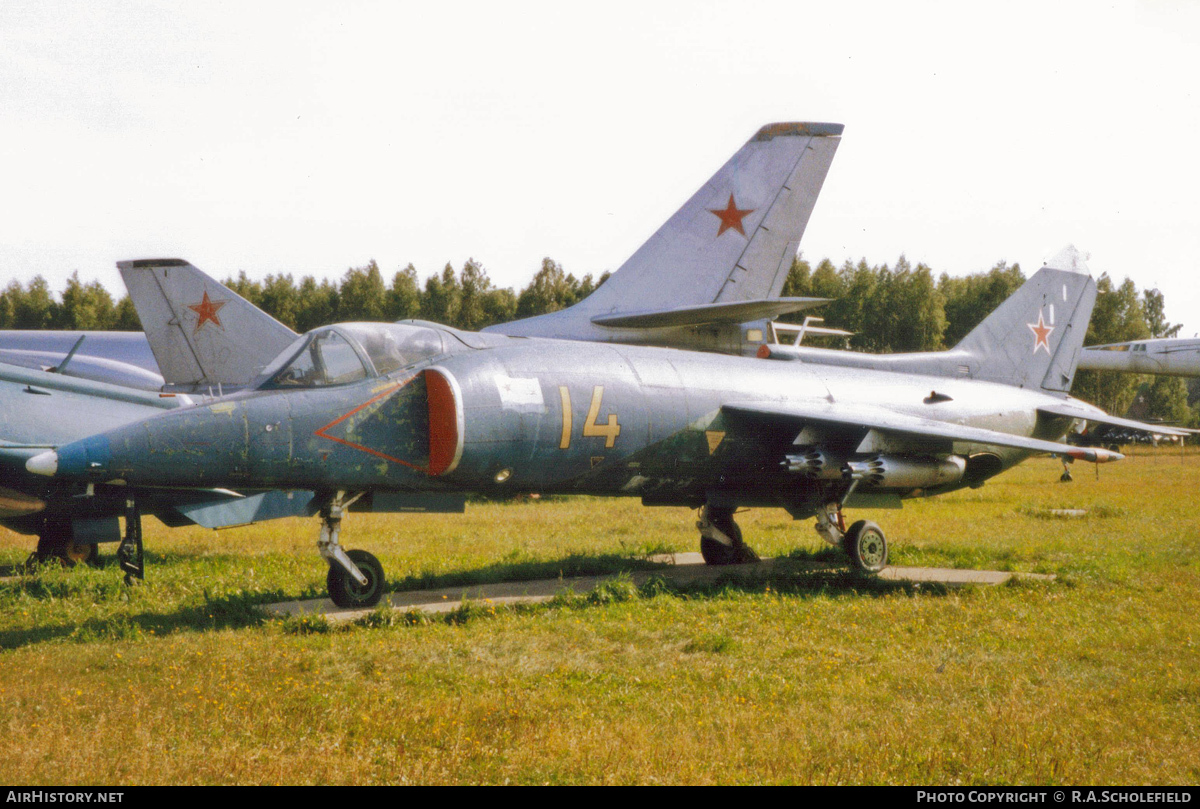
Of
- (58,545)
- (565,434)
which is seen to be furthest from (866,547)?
(58,545)

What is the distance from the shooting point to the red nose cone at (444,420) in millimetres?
9305

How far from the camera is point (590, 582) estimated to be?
12000 mm

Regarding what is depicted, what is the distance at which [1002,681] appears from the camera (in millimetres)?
7199

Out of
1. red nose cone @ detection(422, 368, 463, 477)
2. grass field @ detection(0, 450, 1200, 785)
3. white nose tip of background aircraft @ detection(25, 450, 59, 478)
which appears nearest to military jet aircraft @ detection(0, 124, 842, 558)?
red nose cone @ detection(422, 368, 463, 477)

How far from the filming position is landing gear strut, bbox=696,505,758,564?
13883 millimetres

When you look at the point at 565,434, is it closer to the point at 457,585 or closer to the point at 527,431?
Answer: the point at 527,431

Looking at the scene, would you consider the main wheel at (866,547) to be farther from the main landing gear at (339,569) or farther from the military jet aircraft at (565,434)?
the main landing gear at (339,569)

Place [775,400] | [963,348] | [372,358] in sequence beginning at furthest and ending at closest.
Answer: [963,348] → [775,400] → [372,358]

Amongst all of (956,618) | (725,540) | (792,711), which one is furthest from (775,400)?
(792,711)

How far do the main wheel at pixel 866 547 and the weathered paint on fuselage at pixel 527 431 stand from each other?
0.90 metres

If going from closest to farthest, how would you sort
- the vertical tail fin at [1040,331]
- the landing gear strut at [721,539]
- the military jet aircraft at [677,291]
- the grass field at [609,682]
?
the grass field at [609,682], the military jet aircraft at [677,291], the landing gear strut at [721,539], the vertical tail fin at [1040,331]

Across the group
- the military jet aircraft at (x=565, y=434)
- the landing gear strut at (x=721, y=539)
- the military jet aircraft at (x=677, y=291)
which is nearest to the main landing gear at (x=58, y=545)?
the military jet aircraft at (x=565, y=434)

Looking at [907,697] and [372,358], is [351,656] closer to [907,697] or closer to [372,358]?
[372,358]
